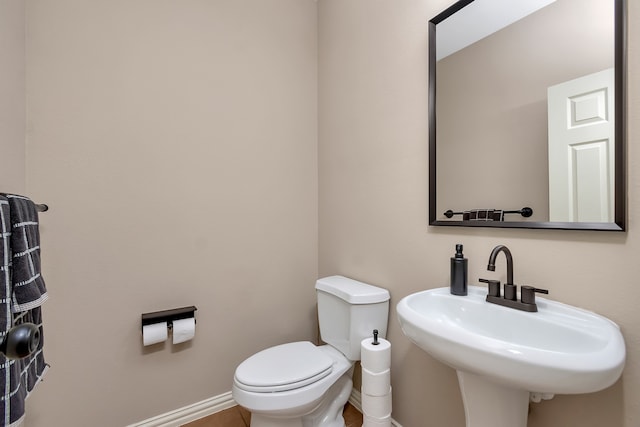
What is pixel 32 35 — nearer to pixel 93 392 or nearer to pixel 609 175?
pixel 93 392

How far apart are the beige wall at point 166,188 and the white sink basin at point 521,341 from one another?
1.11m

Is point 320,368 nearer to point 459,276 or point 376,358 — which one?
point 376,358

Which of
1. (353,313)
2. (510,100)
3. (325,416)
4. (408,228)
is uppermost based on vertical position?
(510,100)

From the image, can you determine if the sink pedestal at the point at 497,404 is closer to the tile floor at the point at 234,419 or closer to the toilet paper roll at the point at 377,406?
the toilet paper roll at the point at 377,406

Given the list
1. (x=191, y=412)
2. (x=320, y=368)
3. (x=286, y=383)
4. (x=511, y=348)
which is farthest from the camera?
(x=191, y=412)

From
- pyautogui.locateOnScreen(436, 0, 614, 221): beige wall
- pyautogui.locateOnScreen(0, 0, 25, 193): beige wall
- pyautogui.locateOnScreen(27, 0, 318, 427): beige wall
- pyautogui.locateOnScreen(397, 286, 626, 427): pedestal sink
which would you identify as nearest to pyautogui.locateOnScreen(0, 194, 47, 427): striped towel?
pyautogui.locateOnScreen(0, 0, 25, 193): beige wall

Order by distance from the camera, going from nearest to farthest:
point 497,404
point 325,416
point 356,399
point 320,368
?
point 497,404, point 320,368, point 325,416, point 356,399

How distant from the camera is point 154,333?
141 cm

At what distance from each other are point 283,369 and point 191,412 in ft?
2.33

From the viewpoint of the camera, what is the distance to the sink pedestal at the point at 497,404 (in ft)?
2.76

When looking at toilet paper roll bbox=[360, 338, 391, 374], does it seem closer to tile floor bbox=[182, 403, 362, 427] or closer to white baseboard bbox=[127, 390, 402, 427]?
white baseboard bbox=[127, 390, 402, 427]

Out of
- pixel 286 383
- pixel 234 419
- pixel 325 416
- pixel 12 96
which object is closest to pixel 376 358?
pixel 286 383

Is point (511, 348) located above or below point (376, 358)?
above

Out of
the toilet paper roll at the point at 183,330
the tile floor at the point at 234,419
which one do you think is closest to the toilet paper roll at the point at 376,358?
the tile floor at the point at 234,419
